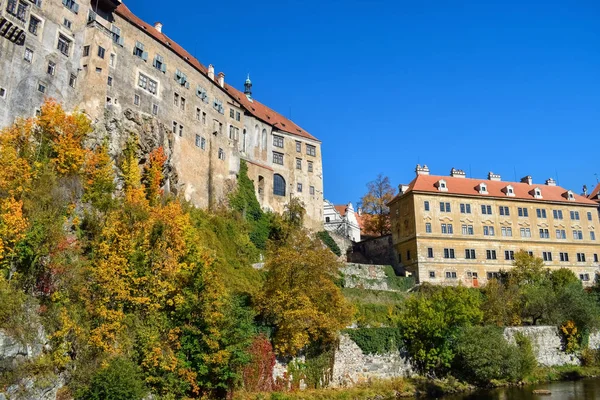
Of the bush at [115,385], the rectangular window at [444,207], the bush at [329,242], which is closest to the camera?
the bush at [115,385]

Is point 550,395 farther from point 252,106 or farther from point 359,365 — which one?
point 252,106

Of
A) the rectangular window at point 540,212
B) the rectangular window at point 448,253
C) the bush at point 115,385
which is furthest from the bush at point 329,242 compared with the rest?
the bush at point 115,385

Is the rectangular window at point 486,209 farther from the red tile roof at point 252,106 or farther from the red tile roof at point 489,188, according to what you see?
the red tile roof at point 252,106

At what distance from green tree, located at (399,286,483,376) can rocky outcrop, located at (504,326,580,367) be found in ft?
19.7

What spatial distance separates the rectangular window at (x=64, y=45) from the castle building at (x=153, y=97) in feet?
0.27

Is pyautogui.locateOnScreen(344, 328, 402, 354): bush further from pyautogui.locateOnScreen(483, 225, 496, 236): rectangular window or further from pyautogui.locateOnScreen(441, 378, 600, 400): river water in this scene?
pyautogui.locateOnScreen(483, 225, 496, 236): rectangular window

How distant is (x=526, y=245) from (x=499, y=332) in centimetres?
1954

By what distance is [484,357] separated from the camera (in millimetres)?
33812

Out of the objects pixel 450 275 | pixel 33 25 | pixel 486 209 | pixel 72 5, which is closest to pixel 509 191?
pixel 486 209

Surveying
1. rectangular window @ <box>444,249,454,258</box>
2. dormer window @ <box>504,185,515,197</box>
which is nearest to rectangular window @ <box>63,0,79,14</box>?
rectangular window @ <box>444,249,454,258</box>

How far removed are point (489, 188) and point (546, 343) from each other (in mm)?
19247

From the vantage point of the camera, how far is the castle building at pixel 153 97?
3362 centimetres

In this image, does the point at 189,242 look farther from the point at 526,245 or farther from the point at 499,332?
the point at 526,245

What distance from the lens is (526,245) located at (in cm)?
5378
